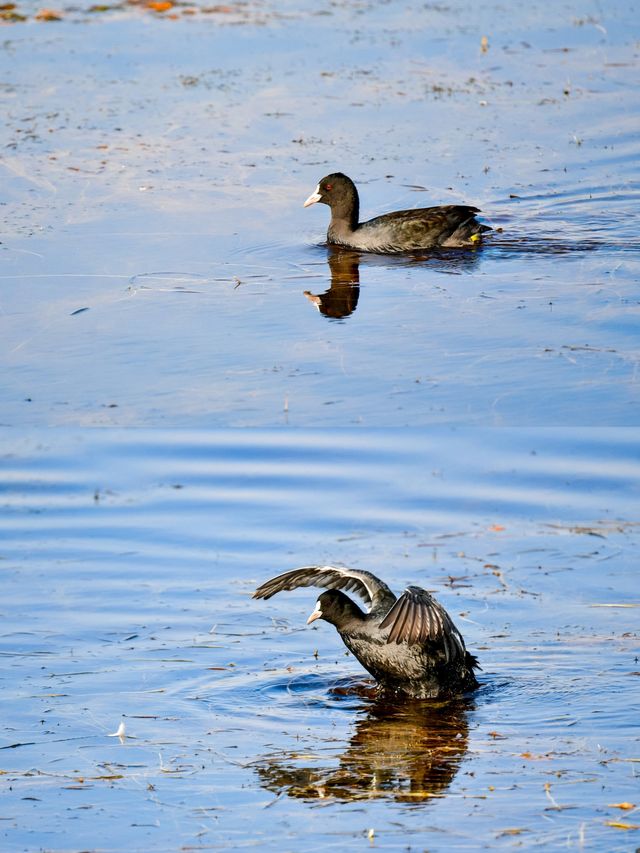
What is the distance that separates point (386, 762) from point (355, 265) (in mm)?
6029

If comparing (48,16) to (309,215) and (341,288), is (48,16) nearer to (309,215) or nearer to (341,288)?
(309,215)

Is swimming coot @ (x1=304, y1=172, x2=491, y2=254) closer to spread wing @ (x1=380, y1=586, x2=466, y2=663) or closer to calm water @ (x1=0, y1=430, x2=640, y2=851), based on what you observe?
calm water @ (x1=0, y1=430, x2=640, y2=851)

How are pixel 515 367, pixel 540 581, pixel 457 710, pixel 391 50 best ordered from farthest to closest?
pixel 391 50
pixel 515 367
pixel 540 581
pixel 457 710

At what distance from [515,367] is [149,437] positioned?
9.55ft

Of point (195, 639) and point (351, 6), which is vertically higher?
point (351, 6)

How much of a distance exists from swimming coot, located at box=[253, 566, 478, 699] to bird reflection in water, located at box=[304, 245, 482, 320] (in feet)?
10.7

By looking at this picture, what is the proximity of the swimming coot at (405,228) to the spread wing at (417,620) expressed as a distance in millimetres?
5265

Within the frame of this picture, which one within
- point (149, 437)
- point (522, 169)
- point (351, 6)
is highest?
point (351, 6)

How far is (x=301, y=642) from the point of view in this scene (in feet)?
26.2

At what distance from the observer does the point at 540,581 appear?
8.48 m

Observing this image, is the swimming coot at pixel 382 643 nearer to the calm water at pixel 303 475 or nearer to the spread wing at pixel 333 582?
the spread wing at pixel 333 582

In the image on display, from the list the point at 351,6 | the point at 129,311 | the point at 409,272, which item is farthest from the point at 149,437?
the point at 351,6

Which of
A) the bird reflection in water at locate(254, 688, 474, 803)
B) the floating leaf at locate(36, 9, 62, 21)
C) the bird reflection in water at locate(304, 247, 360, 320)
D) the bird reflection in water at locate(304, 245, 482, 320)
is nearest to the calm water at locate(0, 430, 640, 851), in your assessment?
the bird reflection in water at locate(254, 688, 474, 803)

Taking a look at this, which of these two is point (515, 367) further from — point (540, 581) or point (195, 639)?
point (195, 639)
